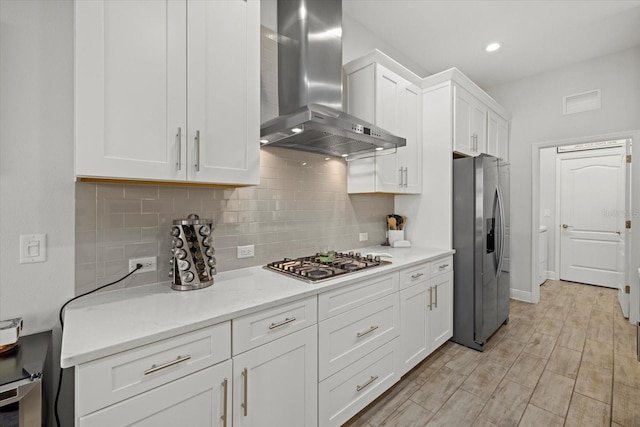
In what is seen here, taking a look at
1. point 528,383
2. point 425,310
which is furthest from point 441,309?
point 528,383

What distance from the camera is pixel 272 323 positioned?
4.48ft

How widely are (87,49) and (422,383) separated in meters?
2.78

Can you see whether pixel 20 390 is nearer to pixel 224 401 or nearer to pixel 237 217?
pixel 224 401

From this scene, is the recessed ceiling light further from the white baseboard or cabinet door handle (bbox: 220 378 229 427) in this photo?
cabinet door handle (bbox: 220 378 229 427)

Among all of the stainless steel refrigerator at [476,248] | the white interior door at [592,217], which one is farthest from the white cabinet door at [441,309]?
Answer: the white interior door at [592,217]

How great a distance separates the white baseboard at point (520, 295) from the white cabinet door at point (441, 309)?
203 cm

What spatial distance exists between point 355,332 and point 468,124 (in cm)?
256

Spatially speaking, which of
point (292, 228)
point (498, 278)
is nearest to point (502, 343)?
point (498, 278)

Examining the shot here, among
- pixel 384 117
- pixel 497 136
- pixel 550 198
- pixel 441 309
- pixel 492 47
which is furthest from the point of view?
pixel 550 198

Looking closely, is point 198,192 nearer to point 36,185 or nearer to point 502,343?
point 36,185

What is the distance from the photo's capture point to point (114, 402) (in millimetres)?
950

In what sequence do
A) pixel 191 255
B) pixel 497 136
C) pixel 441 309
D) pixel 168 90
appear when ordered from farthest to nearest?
1. pixel 497 136
2. pixel 441 309
3. pixel 191 255
4. pixel 168 90

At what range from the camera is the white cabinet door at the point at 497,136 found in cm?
363

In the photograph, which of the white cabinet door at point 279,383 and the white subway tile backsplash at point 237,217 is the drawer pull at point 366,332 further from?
the white subway tile backsplash at point 237,217
